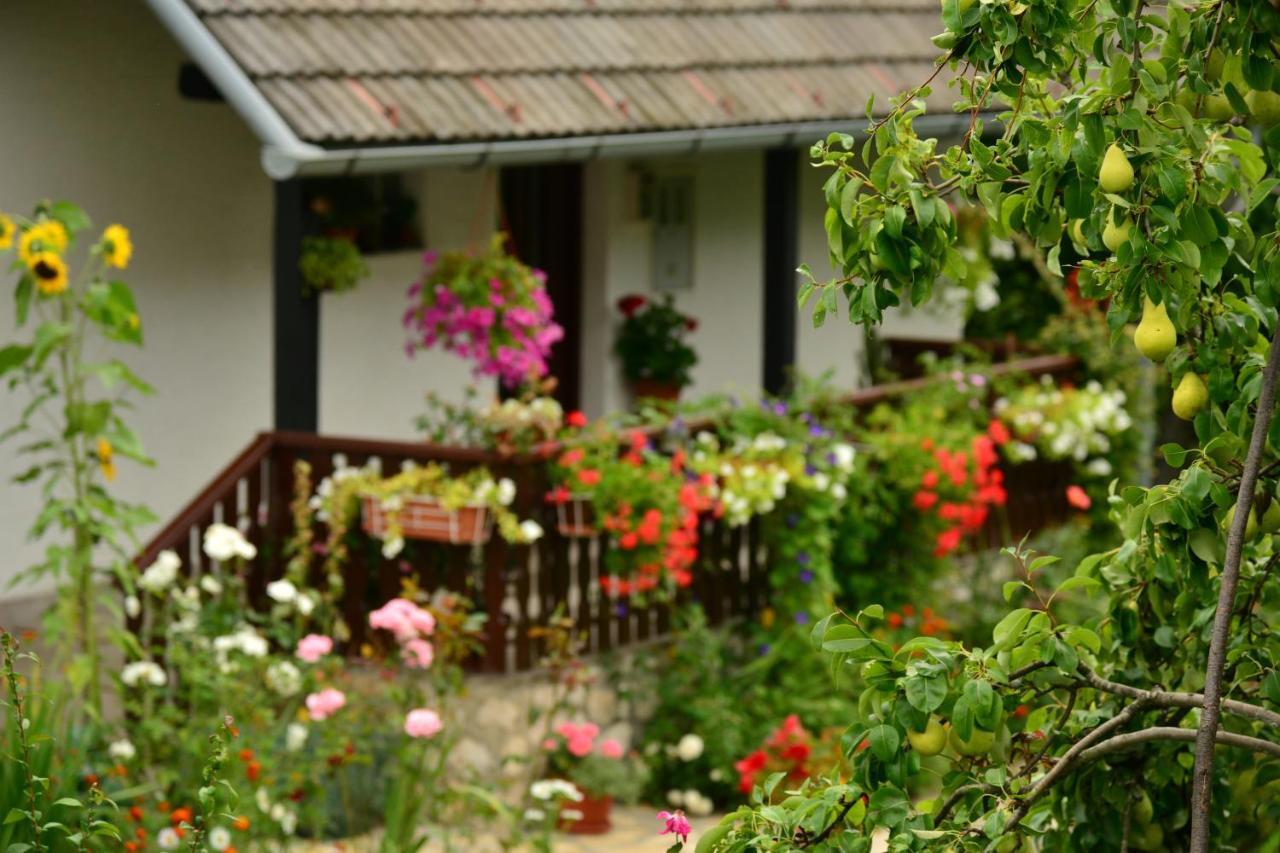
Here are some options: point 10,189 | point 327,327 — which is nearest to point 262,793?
point 10,189

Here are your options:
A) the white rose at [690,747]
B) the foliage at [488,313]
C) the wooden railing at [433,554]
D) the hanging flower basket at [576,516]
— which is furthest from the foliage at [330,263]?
the white rose at [690,747]

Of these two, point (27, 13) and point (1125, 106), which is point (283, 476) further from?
point (1125, 106)

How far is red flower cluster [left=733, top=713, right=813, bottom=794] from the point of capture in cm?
745

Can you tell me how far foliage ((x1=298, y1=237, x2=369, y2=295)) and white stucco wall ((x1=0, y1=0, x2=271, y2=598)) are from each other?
0.44 meters

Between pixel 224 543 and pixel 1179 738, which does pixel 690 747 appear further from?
pixel 1179 738

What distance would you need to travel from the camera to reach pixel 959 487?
9.26 metres

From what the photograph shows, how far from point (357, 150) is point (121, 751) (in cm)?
230

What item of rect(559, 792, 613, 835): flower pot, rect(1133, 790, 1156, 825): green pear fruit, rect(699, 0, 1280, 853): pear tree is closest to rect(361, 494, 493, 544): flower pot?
rect(559, 792, 613, 835): flower pot

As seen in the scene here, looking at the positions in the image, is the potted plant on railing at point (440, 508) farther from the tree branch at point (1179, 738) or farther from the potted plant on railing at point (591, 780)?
the tree branch at point (1179, 738)

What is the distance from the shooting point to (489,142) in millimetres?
8086

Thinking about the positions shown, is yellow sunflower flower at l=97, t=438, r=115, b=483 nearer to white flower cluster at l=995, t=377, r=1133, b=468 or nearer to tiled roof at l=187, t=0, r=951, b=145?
tiled roof at l=187, t=0, r=951, b=145

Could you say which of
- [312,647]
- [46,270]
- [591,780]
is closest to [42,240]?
[46,270]

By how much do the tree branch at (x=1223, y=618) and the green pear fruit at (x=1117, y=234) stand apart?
0.22 meters

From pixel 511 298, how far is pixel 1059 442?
322 centimetres
